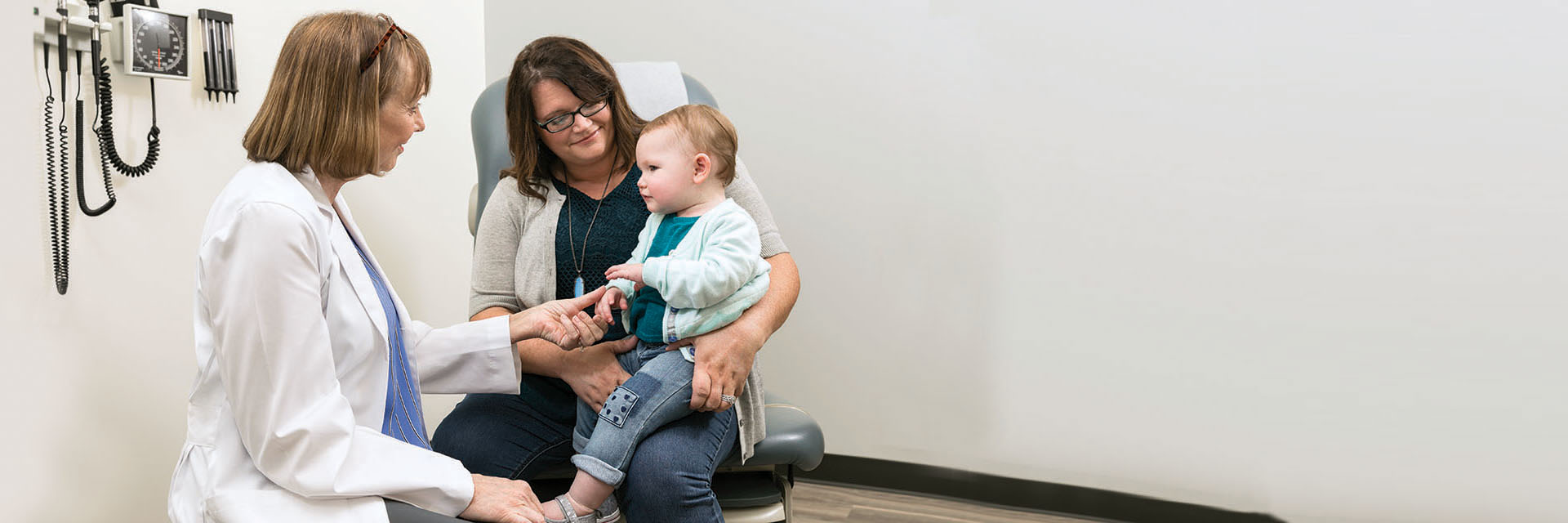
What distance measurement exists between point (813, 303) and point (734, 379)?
3.74 feet

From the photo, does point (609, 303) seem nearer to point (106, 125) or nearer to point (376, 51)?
point (376, 51)

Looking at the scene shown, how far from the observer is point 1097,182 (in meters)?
2.32

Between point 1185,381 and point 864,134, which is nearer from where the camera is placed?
point 1185,381

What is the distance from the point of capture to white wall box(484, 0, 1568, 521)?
206cm

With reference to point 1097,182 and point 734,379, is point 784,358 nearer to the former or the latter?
point 1097,182

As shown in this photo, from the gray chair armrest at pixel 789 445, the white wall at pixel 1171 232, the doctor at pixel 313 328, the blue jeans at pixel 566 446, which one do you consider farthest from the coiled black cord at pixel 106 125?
the white wall at pixel 1171 232

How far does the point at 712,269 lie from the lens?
144 centimetres

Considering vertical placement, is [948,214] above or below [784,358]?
above

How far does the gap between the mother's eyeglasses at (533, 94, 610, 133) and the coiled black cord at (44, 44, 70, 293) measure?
669 millimetres

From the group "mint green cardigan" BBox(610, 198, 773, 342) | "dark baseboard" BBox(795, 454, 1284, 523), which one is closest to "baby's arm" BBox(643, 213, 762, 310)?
"mint green cardigan" BBox(610, 198, 773, 342)

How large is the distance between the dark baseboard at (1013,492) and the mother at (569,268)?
3.64 ft

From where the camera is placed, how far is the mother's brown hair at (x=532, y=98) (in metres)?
1.65

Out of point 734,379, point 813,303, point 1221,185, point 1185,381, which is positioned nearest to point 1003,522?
point 1185,381

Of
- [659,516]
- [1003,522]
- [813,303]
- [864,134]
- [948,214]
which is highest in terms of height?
[864,134]
